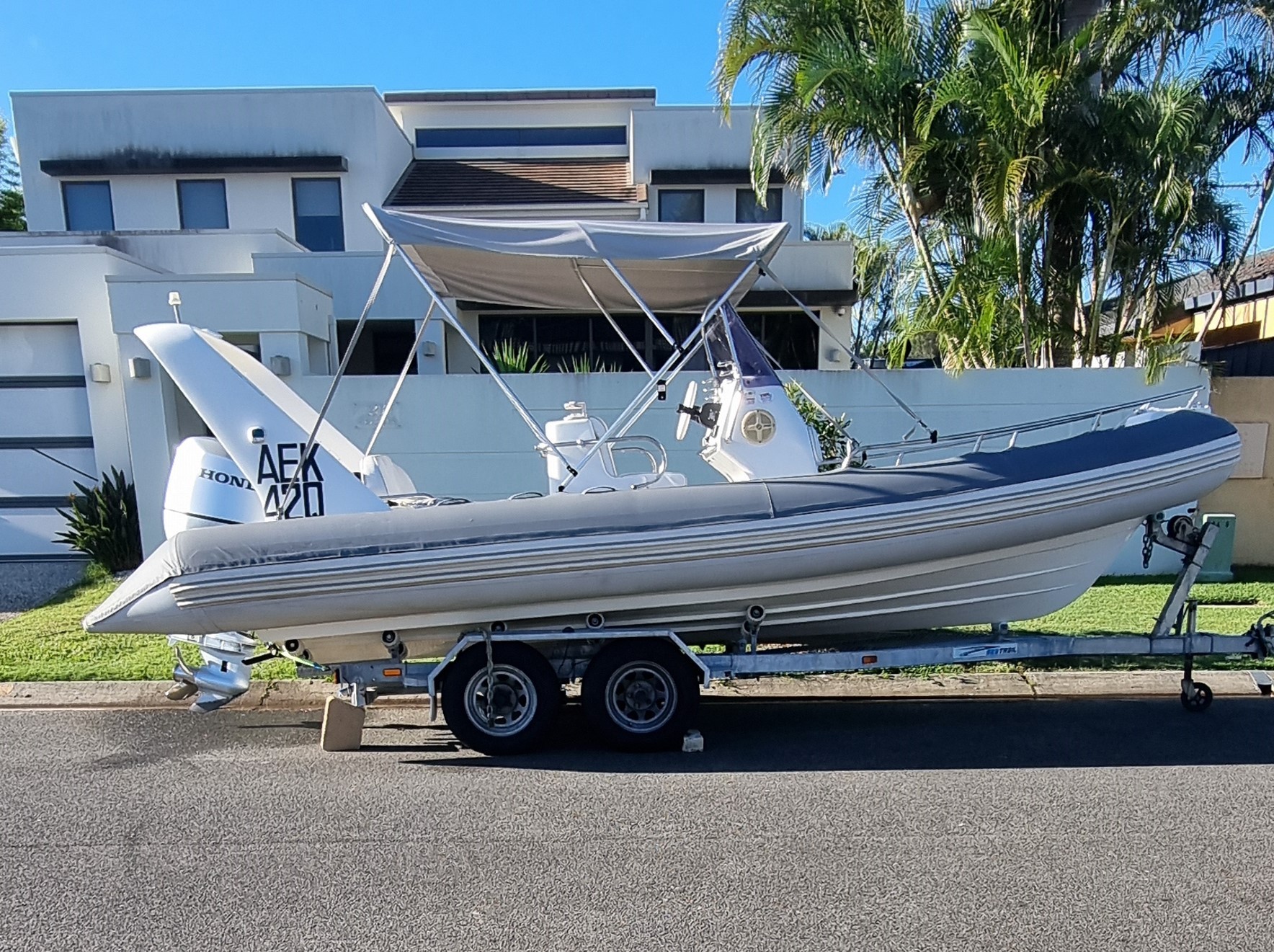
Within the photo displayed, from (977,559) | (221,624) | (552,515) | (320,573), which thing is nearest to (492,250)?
(552,515)

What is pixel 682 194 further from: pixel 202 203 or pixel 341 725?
A: pixel 341 725

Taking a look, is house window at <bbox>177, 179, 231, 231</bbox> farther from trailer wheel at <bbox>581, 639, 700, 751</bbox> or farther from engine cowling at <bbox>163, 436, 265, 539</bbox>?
trailer wheel at <bbox>581, 639, 700, 751</bbox>

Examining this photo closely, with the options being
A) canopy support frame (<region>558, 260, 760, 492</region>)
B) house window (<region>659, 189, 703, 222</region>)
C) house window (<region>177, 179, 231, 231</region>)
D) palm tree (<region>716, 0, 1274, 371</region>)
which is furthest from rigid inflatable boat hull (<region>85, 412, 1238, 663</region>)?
house window (<region>177, 179, 231, 231</region>)

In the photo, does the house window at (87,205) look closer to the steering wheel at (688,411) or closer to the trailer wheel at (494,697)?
the steering wheel at (688,411)

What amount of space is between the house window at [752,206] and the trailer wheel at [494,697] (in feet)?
40.2

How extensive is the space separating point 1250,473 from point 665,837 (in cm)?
798

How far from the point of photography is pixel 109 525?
328 inches

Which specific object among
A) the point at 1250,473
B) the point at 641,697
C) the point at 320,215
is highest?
the point at 320,215

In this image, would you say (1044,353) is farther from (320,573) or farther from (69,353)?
(69,353)

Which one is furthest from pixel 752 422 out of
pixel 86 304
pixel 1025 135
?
pixel 86 304

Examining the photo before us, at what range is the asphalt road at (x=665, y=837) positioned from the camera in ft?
8.94

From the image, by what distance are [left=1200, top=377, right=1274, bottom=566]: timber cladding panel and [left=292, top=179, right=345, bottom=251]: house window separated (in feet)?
44.2

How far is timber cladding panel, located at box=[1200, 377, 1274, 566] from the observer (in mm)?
8000

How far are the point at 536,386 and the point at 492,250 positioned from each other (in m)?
3.44
